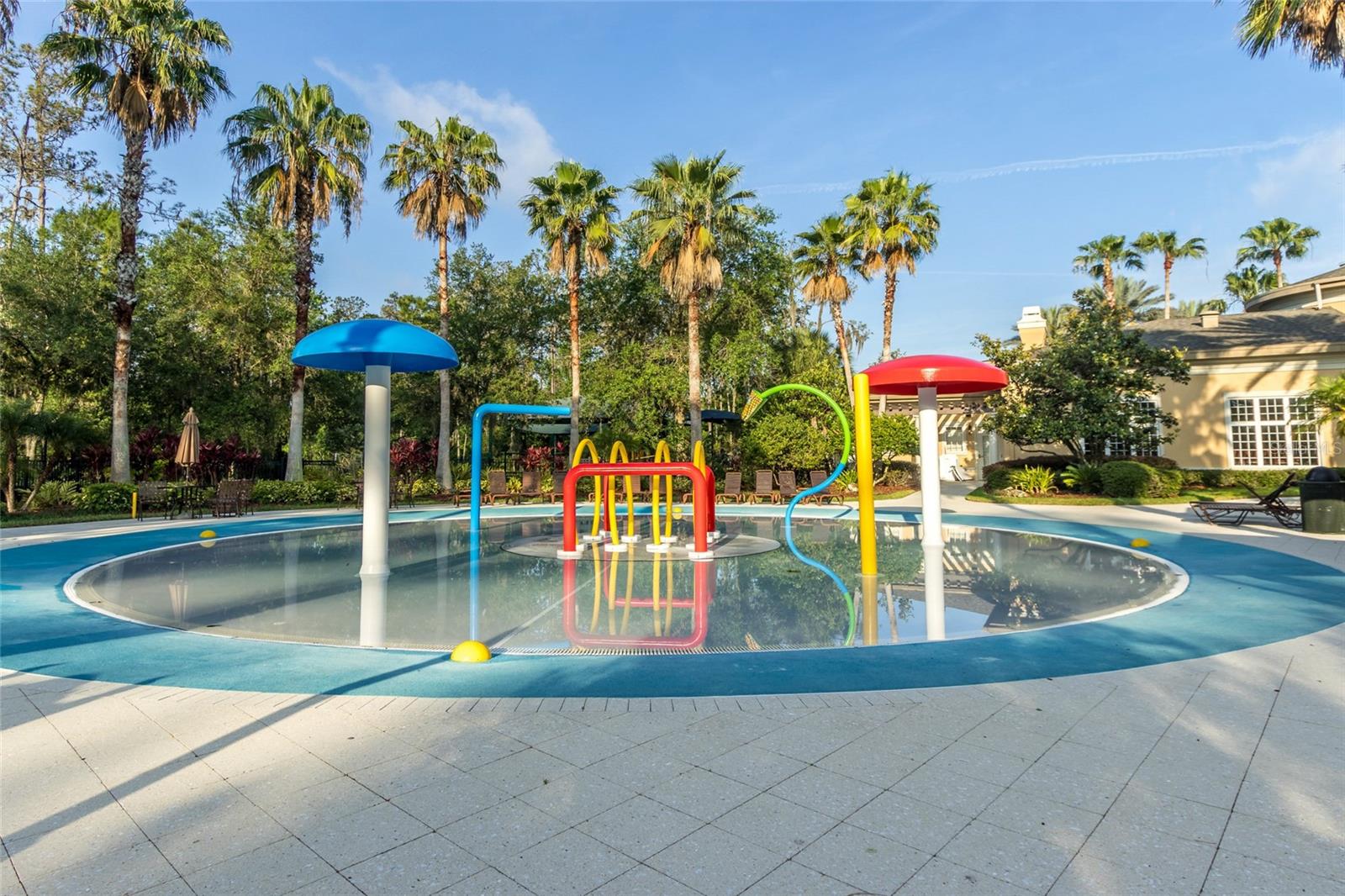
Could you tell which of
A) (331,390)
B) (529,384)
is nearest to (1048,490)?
(529,384)

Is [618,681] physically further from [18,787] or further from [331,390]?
[331,390]

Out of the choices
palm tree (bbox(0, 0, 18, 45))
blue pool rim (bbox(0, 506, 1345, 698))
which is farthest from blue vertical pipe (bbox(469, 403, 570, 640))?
palm tree (bbox(0, 0, 18, 45))

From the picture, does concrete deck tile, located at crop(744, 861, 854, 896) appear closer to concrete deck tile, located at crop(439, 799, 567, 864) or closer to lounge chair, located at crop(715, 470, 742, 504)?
concrete deck tile, located at crop(439, 799, 567, 864)

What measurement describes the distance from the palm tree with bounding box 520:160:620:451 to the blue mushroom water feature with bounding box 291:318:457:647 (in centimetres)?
1288

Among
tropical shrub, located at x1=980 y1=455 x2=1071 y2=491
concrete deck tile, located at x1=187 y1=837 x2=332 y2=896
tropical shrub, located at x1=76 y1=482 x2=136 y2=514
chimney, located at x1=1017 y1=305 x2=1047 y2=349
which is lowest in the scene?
concrete deck tile, located at x1=187 y1=837 x2=332 y2=896

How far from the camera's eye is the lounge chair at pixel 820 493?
22.7 meters

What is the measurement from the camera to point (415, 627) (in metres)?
6.79

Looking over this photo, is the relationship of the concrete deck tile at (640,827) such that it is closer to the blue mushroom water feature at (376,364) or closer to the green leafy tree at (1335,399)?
the blue mushroom water feature at (376,364)

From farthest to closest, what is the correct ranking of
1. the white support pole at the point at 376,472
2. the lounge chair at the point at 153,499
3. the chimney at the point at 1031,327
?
the chimney at the point at 1031,327 → the lounge chair at the point at 153,499 → the white support pole at the point at 376,472

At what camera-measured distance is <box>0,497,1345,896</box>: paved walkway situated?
262cm

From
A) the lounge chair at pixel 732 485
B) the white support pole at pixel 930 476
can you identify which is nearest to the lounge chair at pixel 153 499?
the lounge chair at pixel 732 485

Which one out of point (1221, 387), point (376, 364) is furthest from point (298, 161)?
point (1221, 387)

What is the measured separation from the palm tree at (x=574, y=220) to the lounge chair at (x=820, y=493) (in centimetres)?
815

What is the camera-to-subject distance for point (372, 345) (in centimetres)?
903
